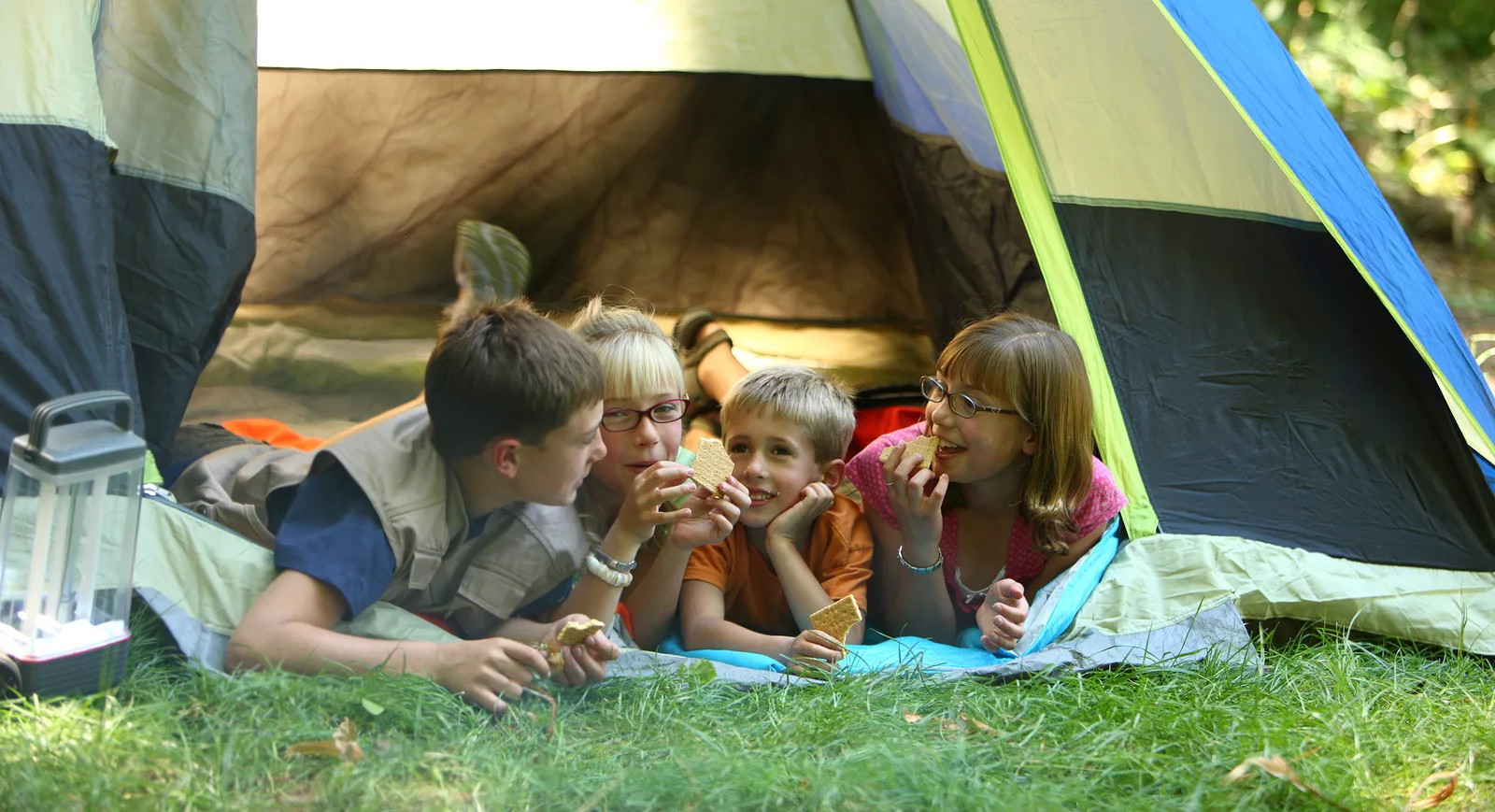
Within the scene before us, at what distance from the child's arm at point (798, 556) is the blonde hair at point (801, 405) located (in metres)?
0.09

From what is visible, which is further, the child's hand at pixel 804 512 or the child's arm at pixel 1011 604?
the child's hand at pixel 804 512

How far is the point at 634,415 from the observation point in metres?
2.02

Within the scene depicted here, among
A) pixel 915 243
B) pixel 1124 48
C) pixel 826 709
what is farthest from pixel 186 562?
pixel 915 243

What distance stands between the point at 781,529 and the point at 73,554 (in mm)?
964

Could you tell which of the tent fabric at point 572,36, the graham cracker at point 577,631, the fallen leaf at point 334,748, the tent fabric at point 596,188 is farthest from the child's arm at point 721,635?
the tent fabric at point 572,36

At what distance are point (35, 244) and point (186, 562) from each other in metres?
0.49

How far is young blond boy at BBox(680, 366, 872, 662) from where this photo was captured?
2004mm

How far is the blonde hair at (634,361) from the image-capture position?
2004 millimetres

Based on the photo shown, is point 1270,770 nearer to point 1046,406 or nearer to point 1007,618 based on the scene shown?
point 1007,618

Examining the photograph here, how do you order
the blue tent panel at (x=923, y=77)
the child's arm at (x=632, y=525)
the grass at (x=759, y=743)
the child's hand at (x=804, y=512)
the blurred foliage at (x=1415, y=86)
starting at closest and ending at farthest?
the grass at (x=759, y=743) < the child's arm at (x=632, y=525) < the child's hand at (x=804, y=512) < the blue tent panel at (x=923, y=77) < the blurred foliage at (x=1415, y=86)

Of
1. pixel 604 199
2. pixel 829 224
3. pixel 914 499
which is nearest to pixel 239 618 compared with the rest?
pixel 914 499

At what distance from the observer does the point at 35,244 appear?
180 centimetres

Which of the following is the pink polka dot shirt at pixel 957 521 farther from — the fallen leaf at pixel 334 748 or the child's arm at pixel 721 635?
the fallen leaf at pixel 334 748

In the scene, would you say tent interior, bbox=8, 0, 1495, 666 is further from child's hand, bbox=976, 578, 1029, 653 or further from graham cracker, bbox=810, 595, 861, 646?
graham cracker, bbox=810, 595, 861, 646
